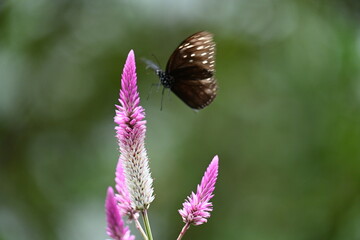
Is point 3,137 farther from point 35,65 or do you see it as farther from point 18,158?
point 35,65

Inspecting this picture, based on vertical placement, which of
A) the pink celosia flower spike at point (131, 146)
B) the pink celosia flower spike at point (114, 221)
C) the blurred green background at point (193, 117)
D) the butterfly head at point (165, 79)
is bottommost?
the pink celosia flower spike at point (114, 221)

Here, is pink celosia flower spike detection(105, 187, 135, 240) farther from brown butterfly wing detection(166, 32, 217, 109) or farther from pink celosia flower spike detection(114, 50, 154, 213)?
brown butterfly wing detection(166, 32, 217, 109)

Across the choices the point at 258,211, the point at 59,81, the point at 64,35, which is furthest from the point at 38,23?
the point at 258,211

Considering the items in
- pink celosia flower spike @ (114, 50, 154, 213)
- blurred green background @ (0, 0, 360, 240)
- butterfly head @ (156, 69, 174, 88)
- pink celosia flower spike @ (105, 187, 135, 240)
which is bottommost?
pink celosia flower spike @ (105, 187, 135, 240)

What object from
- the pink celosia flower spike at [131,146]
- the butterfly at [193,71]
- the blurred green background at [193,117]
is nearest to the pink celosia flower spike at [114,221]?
the pink celosia flower spike at [131,146]

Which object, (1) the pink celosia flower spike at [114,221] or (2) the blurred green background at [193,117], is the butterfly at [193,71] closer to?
(1) the pink celosia flower spike at [114,221]

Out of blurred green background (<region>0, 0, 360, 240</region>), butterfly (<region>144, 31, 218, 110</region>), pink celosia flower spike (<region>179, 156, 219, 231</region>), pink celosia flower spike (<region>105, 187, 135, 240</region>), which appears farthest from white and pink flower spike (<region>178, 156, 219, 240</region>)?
blurred green background (<region>0, 0, 360, 240</region>)

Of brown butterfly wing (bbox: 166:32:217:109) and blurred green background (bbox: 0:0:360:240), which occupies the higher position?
blurred green background (bbox: 0:0:360:240)
